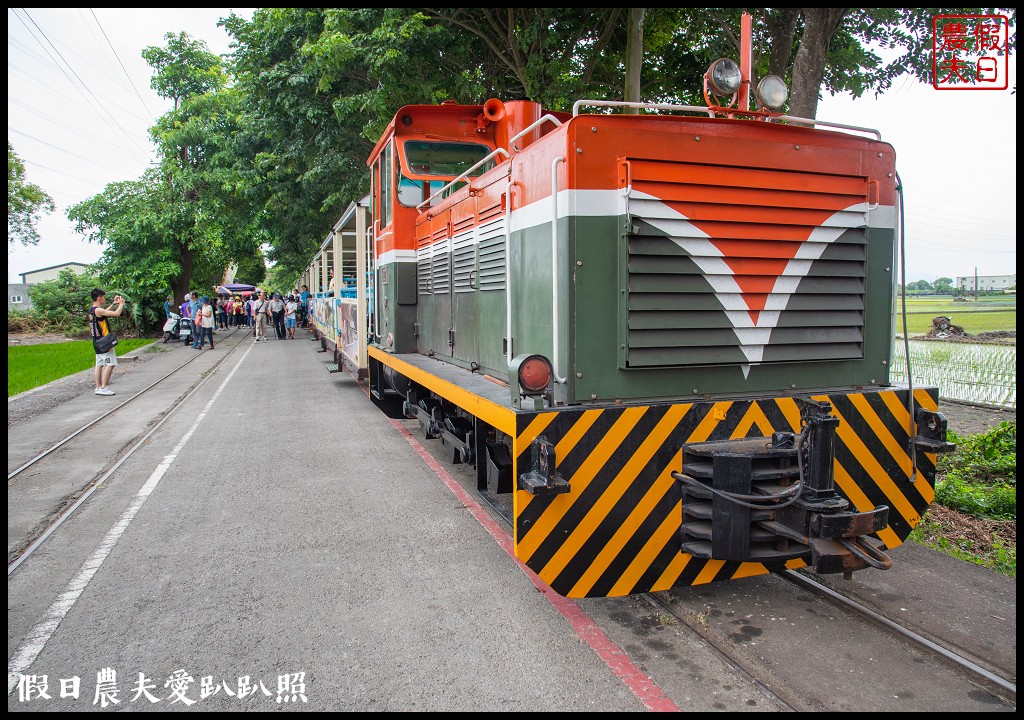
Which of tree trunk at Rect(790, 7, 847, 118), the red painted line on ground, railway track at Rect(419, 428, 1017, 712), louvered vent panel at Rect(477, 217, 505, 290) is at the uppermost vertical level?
tree trunk at Rect(790, 7, 847, 118)

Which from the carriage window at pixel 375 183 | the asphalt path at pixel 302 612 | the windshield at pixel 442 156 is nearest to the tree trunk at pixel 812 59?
the windshield at pixel 442 156

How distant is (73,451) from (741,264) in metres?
7.44

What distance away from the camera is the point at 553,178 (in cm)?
354

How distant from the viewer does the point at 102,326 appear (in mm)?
11625

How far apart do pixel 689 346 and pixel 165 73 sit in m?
32.3

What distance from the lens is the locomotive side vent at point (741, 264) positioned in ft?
11.7

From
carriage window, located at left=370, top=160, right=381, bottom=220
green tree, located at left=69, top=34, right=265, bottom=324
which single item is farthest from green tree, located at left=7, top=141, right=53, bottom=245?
carriage window, located at left=370, top=160, right=381, bottom=220

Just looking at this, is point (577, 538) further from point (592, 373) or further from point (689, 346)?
point (689, 346)

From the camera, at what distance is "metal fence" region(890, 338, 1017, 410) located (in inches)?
343

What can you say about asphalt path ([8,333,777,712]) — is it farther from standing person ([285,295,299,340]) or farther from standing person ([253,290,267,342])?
standing person ([285,295,299,340])

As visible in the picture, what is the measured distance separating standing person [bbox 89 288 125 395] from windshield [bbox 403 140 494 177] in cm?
672

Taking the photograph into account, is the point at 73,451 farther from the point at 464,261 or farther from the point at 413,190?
the point at 464,261

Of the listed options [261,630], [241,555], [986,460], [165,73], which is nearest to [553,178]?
[261,630]

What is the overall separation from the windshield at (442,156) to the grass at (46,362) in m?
9.48
